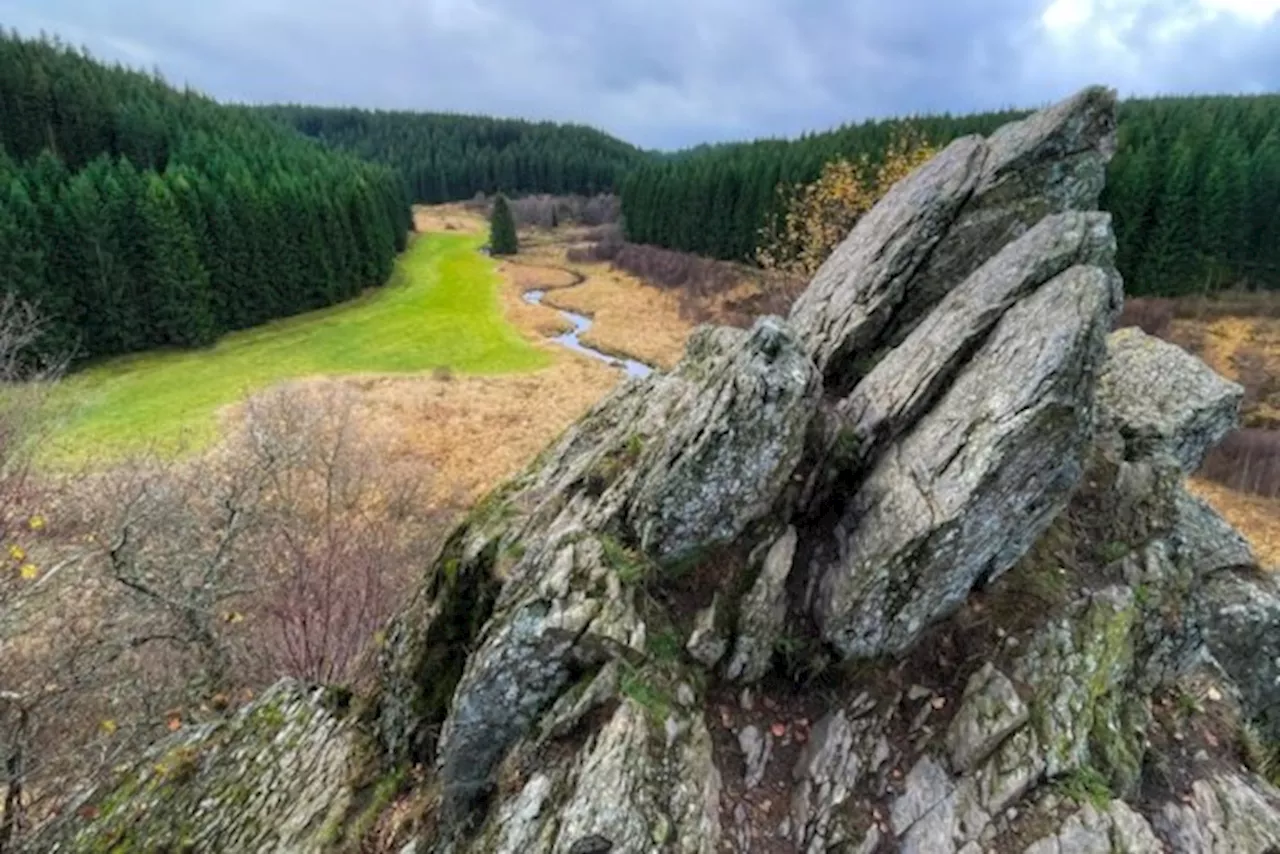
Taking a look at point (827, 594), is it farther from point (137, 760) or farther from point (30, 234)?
point (30, 234)

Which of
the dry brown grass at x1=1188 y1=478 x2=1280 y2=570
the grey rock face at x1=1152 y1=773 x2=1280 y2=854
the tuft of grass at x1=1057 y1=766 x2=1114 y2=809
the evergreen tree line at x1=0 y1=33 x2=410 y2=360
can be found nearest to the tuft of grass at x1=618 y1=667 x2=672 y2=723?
the tuft of grass at x1=1057 y1=766 x2=1114 y2=809

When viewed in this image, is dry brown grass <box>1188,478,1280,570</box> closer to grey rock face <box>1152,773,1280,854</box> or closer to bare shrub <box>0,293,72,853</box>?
grey rock face <box>1152,773,1280,854</box>

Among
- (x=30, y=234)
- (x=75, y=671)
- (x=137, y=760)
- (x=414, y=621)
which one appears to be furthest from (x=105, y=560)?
(x=30, y=234)

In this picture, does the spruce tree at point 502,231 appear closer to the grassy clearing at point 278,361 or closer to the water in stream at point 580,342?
the grassy clearing at point 278,361

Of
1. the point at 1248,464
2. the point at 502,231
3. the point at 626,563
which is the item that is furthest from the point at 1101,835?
the point at 502,231

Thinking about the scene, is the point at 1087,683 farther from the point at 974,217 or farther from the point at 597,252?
the point at 597,252

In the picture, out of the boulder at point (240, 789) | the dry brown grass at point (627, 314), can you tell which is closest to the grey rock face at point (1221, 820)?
the boulder at point (240, 789)
